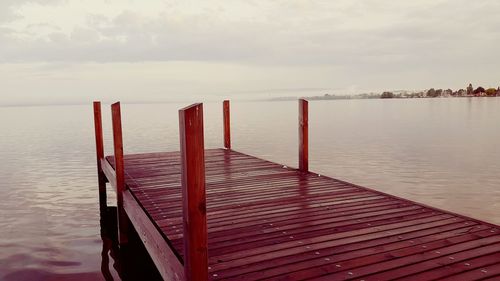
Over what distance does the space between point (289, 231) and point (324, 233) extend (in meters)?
0.48

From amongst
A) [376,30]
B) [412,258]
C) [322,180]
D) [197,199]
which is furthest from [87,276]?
[376,30]

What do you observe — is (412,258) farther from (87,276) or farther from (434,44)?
(434,44)

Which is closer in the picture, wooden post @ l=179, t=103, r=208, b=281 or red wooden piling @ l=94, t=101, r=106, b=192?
wooden post @ l=179, t=103, r=208, b=281

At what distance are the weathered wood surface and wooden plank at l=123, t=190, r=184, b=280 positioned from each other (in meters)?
0.14

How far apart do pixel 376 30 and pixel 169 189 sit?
40.2 metres

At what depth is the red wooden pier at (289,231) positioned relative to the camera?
130 inches

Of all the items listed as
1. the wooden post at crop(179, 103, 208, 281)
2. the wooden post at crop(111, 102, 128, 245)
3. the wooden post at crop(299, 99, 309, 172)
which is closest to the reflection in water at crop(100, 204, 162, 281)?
the wooden post at crop(111, 102, 128, 245)

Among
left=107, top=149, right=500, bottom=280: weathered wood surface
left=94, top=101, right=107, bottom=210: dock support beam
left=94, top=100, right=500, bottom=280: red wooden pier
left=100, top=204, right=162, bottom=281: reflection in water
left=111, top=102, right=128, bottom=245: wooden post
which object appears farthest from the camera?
left=94, top=101, right=107, bottom=210: dock support beam

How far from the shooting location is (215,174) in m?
9.62

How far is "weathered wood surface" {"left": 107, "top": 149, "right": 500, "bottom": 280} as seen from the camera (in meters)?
3.90

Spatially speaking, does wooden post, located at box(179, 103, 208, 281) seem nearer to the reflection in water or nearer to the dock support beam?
the reflection in water

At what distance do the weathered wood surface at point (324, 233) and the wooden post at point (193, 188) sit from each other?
58cm

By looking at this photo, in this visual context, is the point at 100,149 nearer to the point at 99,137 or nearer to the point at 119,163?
the point at 99,137

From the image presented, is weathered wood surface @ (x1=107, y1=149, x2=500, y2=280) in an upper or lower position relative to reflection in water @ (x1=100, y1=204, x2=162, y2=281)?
upper
